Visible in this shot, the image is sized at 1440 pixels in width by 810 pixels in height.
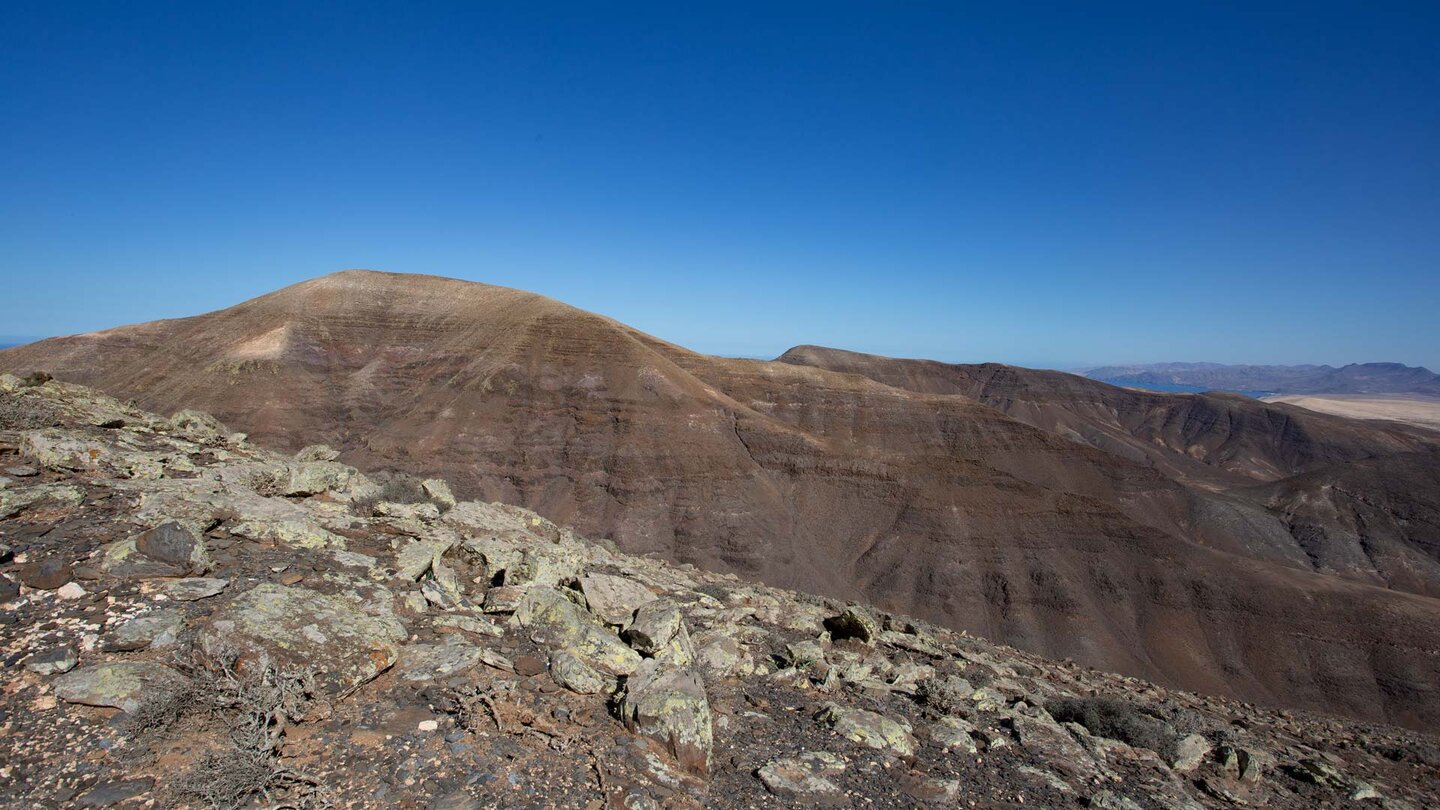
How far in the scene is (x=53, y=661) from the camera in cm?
517

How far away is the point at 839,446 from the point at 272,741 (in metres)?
51.7

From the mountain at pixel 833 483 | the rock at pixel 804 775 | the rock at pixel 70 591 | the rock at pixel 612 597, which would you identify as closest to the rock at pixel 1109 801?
the rock at pixel 804 775

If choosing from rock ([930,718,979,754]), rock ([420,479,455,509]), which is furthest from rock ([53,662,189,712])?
rock ([930,718,979,754])

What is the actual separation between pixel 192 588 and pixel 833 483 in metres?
48.2

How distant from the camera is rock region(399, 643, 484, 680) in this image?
6.51 meters

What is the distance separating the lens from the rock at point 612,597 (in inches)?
370

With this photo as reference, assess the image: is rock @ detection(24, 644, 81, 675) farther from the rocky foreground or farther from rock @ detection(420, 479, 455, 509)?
rock @ detection(420, 479, 455, 509)

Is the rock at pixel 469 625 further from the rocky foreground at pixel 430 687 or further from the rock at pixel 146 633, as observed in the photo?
the rock at pixel 146 633

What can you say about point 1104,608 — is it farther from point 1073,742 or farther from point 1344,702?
point 1073,742

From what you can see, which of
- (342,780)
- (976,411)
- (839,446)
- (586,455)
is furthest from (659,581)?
(976,411)

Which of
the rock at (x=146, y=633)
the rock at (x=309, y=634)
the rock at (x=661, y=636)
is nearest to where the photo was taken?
the rock at (x=146, y=633)

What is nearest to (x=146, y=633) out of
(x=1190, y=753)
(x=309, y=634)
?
(x=309, y=634)

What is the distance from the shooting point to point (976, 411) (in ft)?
193

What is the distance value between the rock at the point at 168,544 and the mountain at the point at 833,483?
1548 inches
